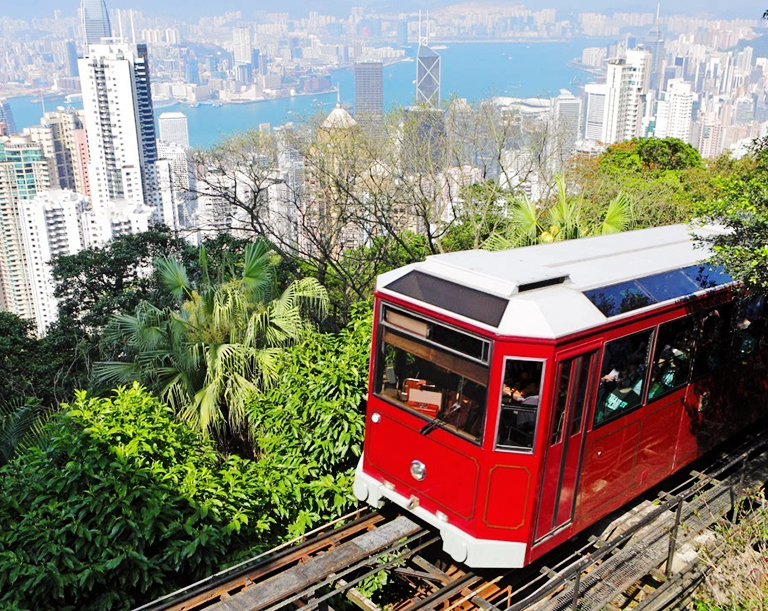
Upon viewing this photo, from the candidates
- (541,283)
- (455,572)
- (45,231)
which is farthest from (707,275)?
(45,231)

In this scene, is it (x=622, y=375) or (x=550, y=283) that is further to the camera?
(x=622, y=375)

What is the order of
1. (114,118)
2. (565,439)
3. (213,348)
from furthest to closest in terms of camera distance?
(114,118) < (213,348) < (565,439)

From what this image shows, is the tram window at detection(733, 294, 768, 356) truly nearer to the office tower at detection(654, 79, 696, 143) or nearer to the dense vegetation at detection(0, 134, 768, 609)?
the dense vegetation at detection(0, 134, 768, 609)

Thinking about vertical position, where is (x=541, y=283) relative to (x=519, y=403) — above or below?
above

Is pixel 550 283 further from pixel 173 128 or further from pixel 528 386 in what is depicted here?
pixel 173 128

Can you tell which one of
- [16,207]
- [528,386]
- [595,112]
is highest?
[528,386]

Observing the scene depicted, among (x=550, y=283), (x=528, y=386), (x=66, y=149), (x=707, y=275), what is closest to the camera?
(x=528, y=386)

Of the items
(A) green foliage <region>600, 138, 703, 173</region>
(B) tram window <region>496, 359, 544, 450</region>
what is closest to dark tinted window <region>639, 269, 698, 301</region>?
(B) tram window <region>496, 359, 544, 450</region>

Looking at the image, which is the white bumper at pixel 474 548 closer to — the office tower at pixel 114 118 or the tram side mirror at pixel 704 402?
the tram side mirror at pixel 704 402
